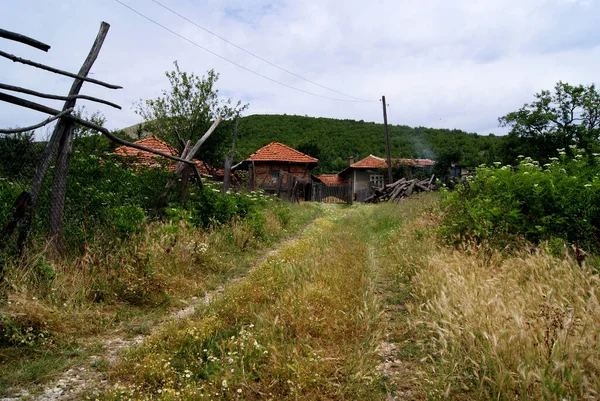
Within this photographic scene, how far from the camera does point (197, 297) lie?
479cm

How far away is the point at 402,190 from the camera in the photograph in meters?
25.1

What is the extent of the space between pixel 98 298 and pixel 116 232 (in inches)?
41.3

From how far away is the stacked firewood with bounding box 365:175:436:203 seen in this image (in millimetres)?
23938

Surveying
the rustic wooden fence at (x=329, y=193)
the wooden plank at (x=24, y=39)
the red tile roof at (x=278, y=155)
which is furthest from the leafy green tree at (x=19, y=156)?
the red tile roof at (x=278, y=155)

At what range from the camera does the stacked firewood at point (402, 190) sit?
23938 mm

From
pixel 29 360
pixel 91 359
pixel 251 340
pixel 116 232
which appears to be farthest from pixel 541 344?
pixel 116 232

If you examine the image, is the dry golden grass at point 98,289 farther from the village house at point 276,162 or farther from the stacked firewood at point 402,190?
the village house at point 276,162

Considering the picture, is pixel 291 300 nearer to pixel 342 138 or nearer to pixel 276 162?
pixel 276 162

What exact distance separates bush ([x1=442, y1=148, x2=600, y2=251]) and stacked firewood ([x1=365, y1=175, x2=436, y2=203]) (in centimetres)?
1589

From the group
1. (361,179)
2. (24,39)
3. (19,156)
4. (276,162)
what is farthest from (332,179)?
(24,39)

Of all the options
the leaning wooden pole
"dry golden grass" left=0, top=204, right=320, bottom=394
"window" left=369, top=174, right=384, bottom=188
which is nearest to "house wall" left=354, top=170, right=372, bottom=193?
"window" left=369, top=174, right=384, bottom=188

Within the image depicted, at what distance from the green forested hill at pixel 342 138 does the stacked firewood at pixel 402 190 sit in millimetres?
25635

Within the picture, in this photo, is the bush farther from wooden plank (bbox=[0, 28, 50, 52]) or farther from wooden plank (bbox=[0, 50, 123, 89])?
wooden plank (bbox=[0, 28, 50, 52])

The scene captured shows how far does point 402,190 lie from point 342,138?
153 feet
